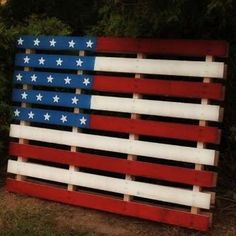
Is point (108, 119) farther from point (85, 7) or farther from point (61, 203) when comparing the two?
point (85, 7)

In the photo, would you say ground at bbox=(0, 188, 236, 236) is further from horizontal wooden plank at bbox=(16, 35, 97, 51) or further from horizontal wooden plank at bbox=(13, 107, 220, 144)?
horizontal wooden plank at bbox=(16, 35, 97, 51)

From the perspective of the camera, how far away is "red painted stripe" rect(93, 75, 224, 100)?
229 inches

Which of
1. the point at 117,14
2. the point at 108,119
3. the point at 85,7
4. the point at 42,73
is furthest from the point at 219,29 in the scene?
the point at 85,7

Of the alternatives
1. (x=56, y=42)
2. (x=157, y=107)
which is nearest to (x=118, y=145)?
(x=157, y=107)

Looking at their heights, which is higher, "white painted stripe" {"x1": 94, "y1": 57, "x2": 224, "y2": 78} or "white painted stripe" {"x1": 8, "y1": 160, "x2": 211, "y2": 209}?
"white painted stripe" {"x1": 94, "y1": 57, "x2": 224, "y2": 78}

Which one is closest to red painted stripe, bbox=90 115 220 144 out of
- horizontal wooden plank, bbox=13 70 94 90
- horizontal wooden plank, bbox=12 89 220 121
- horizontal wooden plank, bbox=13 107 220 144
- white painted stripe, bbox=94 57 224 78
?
horizontal wooden plank, bbox=13 107 220 144

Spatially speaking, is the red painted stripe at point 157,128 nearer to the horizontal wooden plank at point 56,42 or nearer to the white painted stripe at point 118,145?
the white painted stripe at point 118,145

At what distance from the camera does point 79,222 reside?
20.6 ft

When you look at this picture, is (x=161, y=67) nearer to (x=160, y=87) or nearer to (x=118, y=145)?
(x=160, y=87)

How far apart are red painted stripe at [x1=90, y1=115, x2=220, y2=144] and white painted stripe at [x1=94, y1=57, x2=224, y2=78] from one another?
21.8 inches

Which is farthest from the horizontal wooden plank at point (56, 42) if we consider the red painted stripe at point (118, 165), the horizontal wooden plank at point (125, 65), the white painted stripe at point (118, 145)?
the red painted stripe at point (118, 165)

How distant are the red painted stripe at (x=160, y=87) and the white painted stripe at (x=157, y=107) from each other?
0.34 ft

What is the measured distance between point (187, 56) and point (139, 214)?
72.3 inches

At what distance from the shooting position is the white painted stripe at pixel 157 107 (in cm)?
580
